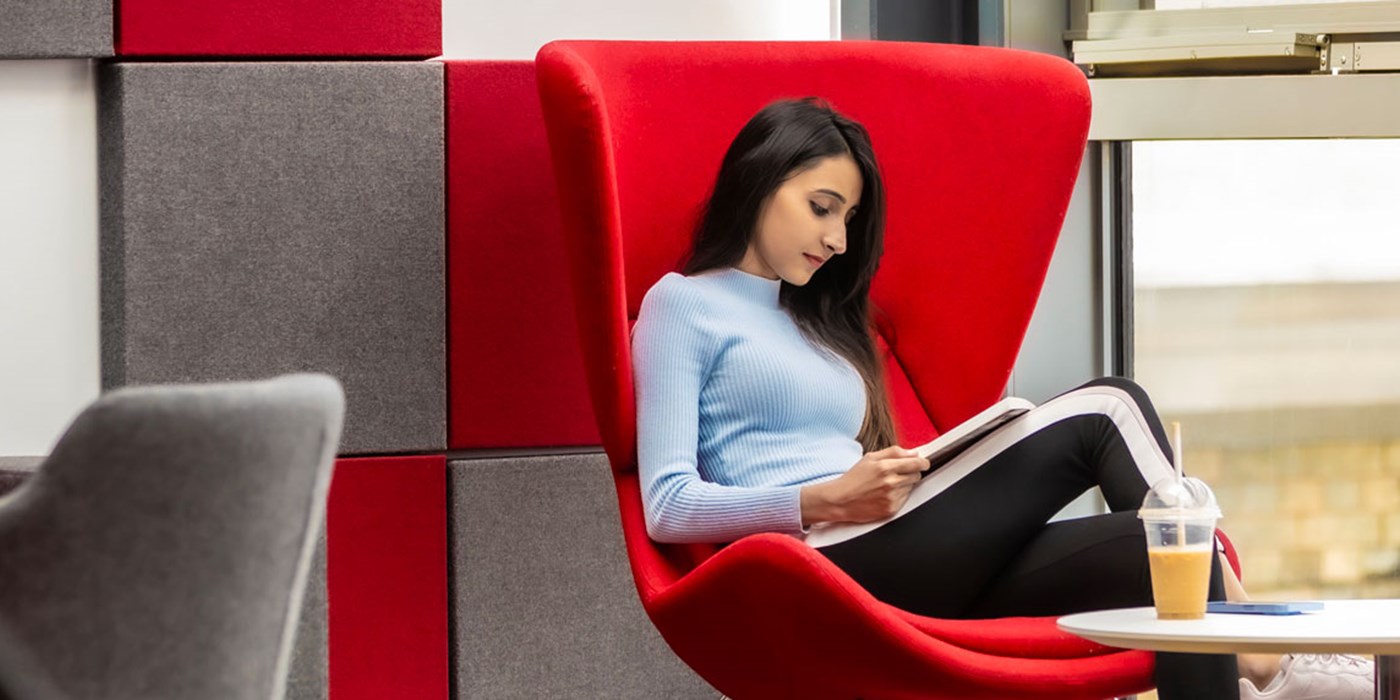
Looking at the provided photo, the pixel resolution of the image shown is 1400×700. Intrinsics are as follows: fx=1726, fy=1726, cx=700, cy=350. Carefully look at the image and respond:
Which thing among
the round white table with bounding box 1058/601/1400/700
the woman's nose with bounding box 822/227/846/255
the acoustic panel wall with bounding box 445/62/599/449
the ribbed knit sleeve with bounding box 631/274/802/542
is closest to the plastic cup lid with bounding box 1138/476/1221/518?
the round white table with bounding box 1058/601/1400/700

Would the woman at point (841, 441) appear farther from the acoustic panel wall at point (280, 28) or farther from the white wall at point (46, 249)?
the white wall at point (46, 249)

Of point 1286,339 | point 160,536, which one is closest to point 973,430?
point 160,536

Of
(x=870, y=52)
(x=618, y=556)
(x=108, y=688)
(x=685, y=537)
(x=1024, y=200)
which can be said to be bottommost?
(x=618, y=556)

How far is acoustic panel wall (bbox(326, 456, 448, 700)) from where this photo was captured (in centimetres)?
268

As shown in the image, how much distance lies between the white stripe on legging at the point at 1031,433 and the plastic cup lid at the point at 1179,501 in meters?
0.06

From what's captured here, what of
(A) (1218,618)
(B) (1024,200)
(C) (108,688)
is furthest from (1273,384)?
(C) (108,688)

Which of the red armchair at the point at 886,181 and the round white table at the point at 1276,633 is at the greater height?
the red armchair at the point at 886,181

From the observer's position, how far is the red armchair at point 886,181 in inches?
89.6

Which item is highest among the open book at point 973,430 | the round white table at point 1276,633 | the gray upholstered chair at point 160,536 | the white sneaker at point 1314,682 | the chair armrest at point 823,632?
the gray upholstered chair at point 160,536

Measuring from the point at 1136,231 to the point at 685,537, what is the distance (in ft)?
5.06

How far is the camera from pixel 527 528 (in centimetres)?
277

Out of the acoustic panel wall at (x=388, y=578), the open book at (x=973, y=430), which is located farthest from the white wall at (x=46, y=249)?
the open book at (x=973, y=430)

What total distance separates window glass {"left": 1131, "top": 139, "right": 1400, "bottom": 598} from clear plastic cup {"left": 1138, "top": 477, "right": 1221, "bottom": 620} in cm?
156

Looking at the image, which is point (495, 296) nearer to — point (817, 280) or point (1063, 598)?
point (817, 280)
